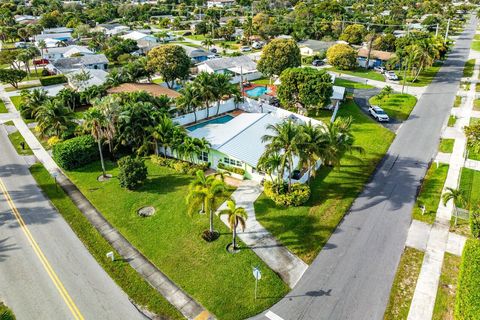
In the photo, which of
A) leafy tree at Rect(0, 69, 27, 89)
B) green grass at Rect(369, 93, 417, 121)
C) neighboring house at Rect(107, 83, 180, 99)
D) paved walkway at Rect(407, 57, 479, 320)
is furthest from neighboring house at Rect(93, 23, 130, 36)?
paved walkway at Rect(407, 57, 479, 320)

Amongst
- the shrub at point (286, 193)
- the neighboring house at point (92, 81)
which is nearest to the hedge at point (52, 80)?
the neighboring house at point (92, 81)

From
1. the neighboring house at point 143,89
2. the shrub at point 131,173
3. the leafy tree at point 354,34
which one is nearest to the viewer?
the shrub at point 131,173

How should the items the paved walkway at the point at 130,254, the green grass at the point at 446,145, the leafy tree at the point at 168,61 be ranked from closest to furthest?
1. the paved walkway at the point at 130,254
2. the green grass at the point at 446,145
3. the leafy tree at the point at 168,61

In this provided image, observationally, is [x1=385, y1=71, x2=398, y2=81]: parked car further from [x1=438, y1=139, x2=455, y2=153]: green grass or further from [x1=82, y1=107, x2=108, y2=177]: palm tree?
[x1=82, y1=107, x2=108, y2=177]: palm tree

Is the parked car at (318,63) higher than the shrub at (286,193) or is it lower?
higher

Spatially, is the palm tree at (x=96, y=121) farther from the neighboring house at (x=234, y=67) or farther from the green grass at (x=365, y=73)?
the green grass at (x=365, y=73)

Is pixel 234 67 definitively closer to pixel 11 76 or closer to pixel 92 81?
pixel 92 81
